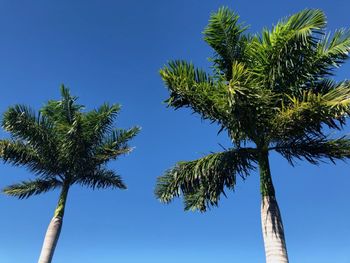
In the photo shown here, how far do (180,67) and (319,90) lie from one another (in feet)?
14.5

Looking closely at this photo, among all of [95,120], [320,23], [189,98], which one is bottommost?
[189,98]

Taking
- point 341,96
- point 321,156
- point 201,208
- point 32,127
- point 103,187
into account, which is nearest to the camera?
point 341,96

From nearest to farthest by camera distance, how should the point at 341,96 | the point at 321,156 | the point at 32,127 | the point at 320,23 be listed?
the point at 341,96 < the point at 320,23 < the point at 321,156 < the point at 32,127

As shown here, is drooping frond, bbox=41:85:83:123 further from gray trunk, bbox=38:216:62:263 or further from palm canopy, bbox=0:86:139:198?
gray trunk, bbox=38:216:62:263

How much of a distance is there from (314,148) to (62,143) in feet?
35.0

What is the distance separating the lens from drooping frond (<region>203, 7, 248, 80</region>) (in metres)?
12.6

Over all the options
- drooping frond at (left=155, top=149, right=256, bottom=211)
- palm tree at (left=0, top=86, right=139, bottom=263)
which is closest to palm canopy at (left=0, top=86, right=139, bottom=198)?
palm tree at (left=0, top=86, right=139, bottom=263)

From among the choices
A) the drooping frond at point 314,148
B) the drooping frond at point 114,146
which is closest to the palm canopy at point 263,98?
the drooping frond at point 314,148

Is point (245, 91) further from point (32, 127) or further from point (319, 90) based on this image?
point (32, 127)

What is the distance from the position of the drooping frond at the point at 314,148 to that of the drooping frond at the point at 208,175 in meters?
1.09

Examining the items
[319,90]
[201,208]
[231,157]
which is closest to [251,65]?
[319,90]

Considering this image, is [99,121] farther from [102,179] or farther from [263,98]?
[263,98]

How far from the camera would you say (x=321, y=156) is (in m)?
12.0

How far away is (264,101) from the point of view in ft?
36.6
